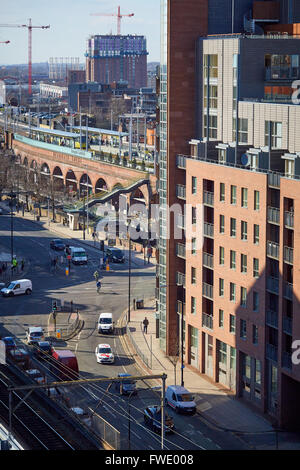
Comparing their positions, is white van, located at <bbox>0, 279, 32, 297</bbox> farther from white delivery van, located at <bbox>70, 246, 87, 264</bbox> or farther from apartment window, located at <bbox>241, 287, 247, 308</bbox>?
apartment window, located at <bbox>241, 287, 247, 308</bbox>

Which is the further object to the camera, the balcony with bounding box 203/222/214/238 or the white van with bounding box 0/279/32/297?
the white van with bounding box 0/279/32/297

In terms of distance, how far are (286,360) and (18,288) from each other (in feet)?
123

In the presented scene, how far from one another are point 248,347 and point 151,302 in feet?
84.9

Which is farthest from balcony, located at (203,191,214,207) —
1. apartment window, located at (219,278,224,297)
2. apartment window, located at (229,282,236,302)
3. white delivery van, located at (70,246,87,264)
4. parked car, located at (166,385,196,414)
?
white delivery van, located at (70,246,87,264)

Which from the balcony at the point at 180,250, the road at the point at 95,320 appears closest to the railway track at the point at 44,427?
the road at the point at 95,320

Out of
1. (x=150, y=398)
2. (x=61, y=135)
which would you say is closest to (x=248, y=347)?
(x=150, y=398)

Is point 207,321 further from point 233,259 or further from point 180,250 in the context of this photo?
point 180,250

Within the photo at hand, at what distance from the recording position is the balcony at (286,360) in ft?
192

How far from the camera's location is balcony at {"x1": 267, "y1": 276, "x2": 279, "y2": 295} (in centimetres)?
5940

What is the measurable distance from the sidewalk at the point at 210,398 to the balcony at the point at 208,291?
5.28 m

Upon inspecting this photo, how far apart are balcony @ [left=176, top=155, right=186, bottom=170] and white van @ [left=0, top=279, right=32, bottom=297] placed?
25.3 m

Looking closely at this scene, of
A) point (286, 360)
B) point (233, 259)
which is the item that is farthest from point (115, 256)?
point (286, 360)

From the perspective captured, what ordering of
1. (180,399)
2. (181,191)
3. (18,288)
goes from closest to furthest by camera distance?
1. (180,399)
2. (181,191)
3. (18,288)

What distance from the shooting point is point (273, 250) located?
59531mm
